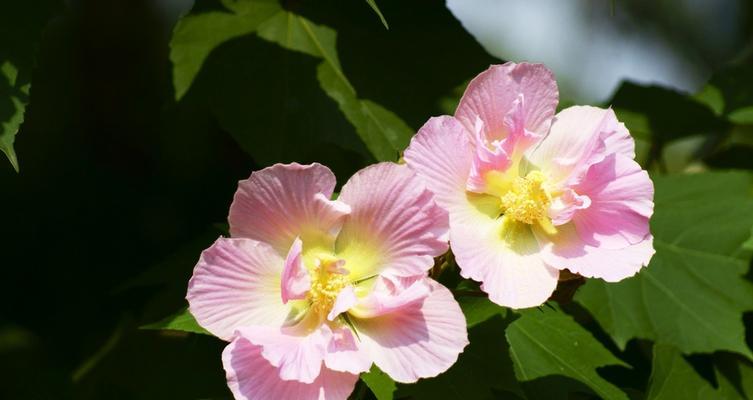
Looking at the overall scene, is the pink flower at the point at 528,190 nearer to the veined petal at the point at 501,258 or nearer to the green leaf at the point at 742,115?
the veined petal at the point at 501,258

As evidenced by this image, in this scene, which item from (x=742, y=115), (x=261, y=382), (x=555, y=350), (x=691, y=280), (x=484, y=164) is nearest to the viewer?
(x=261, y=382)

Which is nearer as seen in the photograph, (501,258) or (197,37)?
(501,258)

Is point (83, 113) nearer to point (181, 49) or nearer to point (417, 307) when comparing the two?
point (181, 49)

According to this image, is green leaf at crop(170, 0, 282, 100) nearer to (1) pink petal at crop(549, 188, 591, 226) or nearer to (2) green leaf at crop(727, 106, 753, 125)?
(1) pink petal at crop(549, 188, 591, 226)

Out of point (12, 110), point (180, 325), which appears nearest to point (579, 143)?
point (180, 325)

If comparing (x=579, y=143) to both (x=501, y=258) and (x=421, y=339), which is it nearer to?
(x=501, y=258)

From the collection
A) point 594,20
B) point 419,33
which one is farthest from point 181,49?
point 594,20

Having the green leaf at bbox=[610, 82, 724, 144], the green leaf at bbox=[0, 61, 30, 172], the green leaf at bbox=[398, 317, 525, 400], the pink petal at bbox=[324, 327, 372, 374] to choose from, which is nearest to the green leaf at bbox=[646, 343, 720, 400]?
the green leaf at bbox=[398, 317, 525, 400]

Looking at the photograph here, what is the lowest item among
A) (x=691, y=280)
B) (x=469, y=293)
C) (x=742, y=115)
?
(x=691, y=280)
